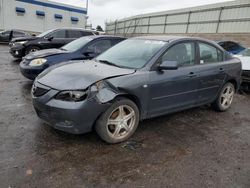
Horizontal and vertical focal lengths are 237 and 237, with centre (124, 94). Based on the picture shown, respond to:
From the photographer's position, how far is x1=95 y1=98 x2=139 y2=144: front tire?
335 centimetres

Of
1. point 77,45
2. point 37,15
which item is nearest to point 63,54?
point 77,45

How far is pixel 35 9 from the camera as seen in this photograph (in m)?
33.3

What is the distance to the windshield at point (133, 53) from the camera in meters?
3.97

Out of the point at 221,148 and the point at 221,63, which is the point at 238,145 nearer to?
the point at 221,148

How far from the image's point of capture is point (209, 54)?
16.2 ft

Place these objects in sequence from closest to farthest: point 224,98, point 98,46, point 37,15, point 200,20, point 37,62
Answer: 1. point 224,98
2. point 37,62
3. point 98,46
4. point 200,20
5. point 37,15

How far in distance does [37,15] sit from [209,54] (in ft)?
111

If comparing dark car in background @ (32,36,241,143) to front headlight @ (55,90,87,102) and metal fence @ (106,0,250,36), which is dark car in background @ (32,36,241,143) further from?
metal fence @ (106,0,250,36)

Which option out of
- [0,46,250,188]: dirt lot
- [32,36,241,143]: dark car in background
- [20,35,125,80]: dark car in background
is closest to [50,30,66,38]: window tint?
[20,35,125,80]: dark car in background

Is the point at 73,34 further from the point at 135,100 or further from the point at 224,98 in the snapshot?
the point at 135,100

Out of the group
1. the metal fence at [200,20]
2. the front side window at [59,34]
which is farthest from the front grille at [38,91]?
the metal fence at [200,20]

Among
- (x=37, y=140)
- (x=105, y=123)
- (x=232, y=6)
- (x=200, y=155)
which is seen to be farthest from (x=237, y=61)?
(x=232, y=6)

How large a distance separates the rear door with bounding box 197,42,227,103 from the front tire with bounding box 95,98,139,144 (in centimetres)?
172

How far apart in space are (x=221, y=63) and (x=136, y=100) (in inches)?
98.2
